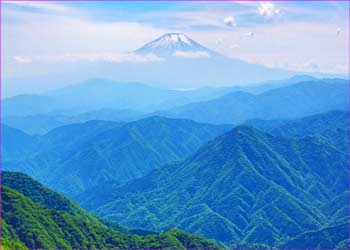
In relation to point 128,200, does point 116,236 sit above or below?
above

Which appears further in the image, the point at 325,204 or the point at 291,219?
the point at 325,204

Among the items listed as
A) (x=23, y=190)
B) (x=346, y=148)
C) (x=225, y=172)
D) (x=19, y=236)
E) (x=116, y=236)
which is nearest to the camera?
(x=19, y=236)

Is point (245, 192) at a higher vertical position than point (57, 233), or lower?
lower

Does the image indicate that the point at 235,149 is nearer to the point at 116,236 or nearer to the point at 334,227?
the point at 334,227

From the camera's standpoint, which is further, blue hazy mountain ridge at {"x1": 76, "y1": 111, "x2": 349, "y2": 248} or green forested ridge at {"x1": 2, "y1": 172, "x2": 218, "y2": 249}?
blue hazy mountain ridge at {"x1": 76, "y1": 111, "x2": 349, "y2": 248}

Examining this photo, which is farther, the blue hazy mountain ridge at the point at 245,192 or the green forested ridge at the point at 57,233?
the blue hazy mountain ridge at the point at 245,192

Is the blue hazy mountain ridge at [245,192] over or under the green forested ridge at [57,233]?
under

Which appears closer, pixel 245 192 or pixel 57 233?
pixel 57 233

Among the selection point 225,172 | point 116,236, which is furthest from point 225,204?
point 116,236
